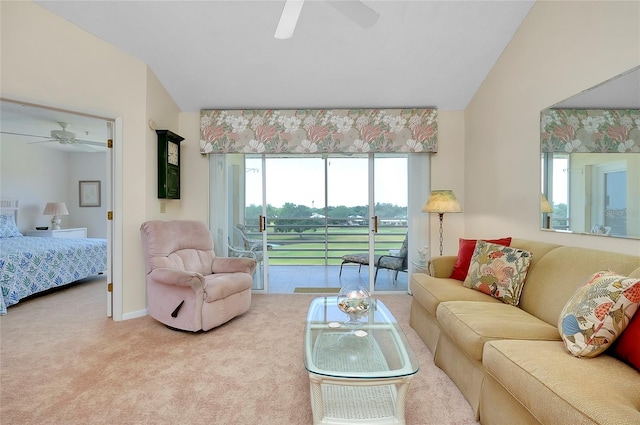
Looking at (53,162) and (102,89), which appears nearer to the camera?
(102,89)

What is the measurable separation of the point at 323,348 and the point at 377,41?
291 centimetres

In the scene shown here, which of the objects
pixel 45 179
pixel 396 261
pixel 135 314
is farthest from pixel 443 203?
pixel 45 179

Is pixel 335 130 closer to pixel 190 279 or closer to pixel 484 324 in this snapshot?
pixel 190 279

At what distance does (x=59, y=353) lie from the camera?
2.42 metres

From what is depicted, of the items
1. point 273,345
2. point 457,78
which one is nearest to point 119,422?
point 273,345

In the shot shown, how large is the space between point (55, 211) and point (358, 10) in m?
6.59

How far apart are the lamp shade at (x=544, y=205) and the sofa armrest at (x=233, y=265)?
2.81m

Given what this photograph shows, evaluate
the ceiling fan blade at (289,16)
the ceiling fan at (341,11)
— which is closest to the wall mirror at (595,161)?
the ceiling fan at (341,11)

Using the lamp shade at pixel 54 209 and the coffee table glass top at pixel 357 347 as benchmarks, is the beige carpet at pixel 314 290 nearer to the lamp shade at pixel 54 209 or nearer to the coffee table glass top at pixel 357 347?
the coffee table glass top at pixel 357 347

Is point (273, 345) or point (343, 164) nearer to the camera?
point (273, 345)

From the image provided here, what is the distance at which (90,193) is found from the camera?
652cm

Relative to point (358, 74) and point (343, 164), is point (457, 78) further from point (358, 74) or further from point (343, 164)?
point (343, 164)

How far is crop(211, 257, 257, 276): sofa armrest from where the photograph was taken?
3.36 meters

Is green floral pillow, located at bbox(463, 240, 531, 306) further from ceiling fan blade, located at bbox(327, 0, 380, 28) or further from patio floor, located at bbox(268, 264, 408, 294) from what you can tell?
ceiling fan blade, located at bbox(327, 0, 380, 28)
